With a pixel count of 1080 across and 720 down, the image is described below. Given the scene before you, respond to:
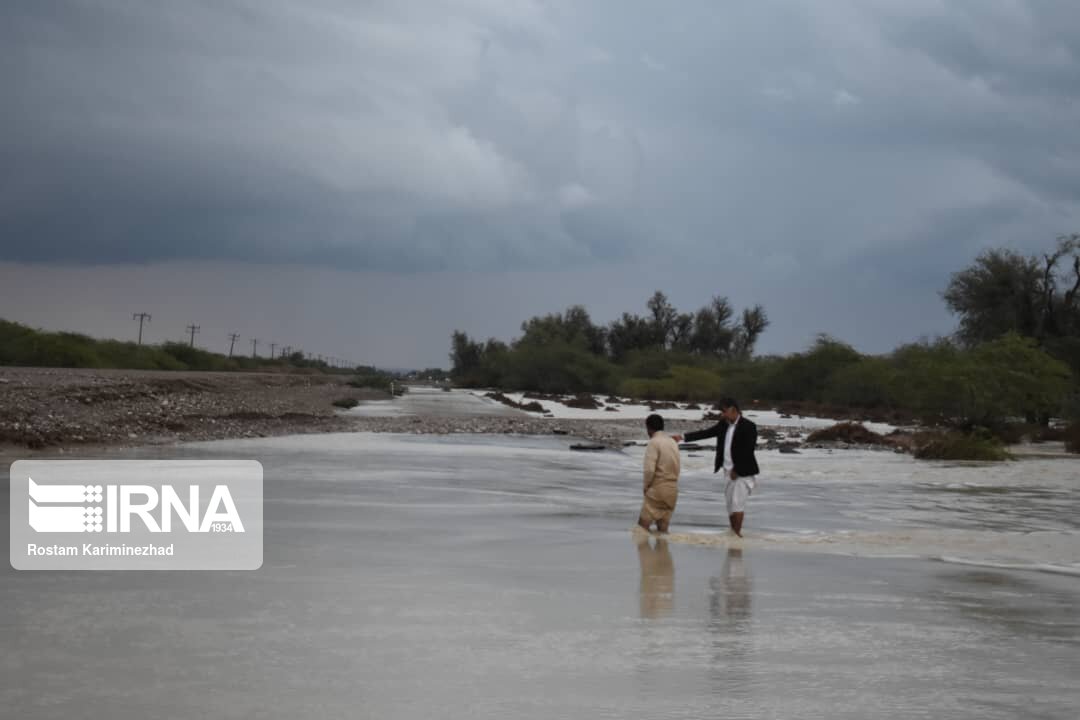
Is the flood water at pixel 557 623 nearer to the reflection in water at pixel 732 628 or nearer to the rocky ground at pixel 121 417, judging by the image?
the reflection in water at pixel 732 628

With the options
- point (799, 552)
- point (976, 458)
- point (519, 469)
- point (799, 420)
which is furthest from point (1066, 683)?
point (799, 420)

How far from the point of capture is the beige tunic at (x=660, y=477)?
1354 cm

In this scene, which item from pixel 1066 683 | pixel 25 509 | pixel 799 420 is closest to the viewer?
pixel 1066 683

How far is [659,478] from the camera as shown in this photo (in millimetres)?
13727

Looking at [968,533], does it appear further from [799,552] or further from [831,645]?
[831,645]

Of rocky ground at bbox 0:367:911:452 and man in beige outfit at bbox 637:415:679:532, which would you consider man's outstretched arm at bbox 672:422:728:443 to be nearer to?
man in beige outfit at bbox 637:415:679:532

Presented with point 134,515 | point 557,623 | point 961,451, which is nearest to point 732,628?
point 557,623

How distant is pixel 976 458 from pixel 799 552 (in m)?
21.8

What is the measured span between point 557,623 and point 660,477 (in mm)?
5346

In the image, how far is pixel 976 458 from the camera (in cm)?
3284

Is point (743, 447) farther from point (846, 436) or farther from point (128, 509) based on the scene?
point (846, 436)

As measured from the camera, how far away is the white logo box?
35.3ft

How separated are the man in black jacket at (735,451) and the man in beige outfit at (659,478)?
0.62 ft

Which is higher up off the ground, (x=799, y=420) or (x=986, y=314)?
(x=986, y=314)
